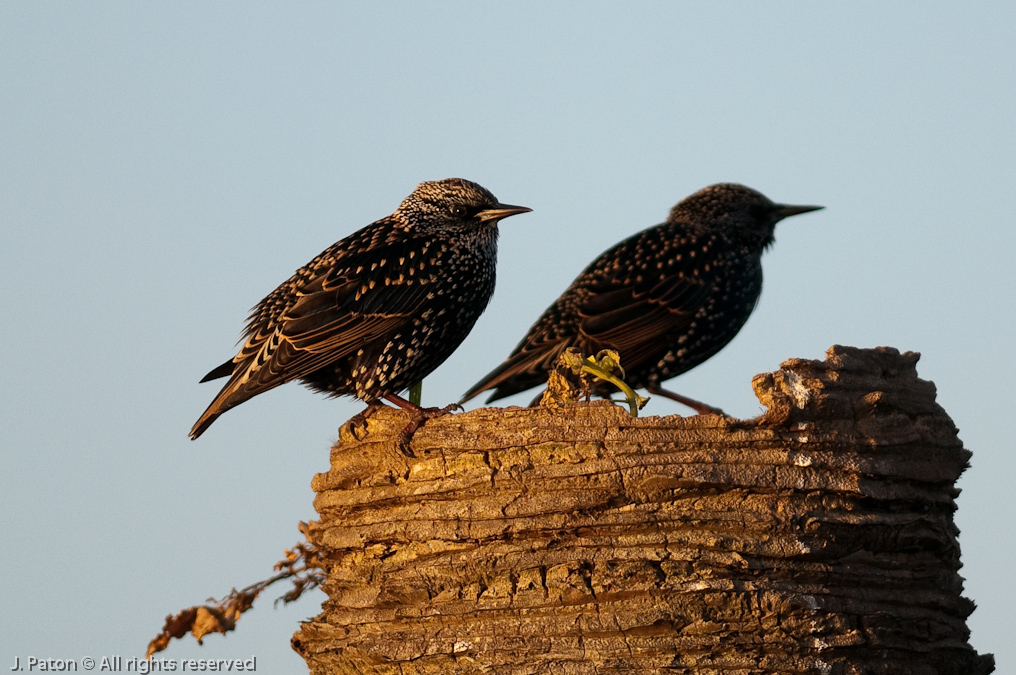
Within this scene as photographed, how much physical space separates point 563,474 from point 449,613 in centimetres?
76

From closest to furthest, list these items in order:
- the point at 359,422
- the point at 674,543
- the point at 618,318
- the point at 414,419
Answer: the point at 674,543
the point at 414,419
the point at 359,422
the point at 618,318

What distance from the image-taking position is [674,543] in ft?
16.9

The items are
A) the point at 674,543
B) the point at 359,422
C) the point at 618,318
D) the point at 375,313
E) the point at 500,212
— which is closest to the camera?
the point at 674,543

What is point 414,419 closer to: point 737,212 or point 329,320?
point 329,320

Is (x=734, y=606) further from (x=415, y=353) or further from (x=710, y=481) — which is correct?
(x=415, y=353)

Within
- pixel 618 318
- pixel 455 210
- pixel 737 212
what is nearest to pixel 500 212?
pixel 455 210

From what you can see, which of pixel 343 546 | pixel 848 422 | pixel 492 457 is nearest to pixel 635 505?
pixel 492 457

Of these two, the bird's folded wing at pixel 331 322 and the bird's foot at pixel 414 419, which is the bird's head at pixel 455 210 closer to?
the bird's folded wing at pixel 331 322

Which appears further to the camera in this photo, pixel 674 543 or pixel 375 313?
pixel 375 313

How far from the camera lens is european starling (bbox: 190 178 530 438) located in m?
6.71

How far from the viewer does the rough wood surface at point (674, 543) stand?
5102mm

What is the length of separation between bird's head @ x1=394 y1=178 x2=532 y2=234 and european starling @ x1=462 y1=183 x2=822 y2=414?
4.08ft

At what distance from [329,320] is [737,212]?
3.83 meters

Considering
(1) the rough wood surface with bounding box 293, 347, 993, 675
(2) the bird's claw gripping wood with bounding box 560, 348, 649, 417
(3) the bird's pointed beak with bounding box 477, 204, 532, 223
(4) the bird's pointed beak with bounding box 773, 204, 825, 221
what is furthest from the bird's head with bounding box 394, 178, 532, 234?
(4) the bird's pointed beak with bounding box 773, 204, 825, 221
